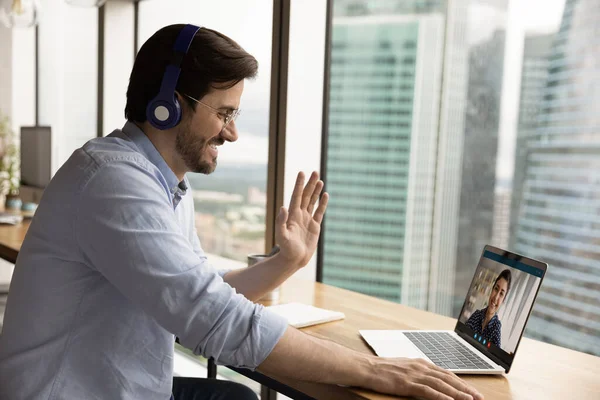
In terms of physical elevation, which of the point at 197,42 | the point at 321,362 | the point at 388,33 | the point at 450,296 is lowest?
the point at 450,296

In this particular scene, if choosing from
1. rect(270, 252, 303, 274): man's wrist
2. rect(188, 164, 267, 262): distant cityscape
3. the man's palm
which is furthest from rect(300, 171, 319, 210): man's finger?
rect(188, 164, 267, 262): distant cityscape

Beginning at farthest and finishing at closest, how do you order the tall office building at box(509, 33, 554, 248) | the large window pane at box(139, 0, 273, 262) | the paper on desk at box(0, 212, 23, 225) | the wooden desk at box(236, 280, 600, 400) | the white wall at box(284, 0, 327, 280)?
the paper on desk at box(0, 212, 23, 225), the large window pane at box(139, 0, 273, 262), the white wall at box(284, 0, 327, 280), the tall office building at box(509, 33, 554, 248), the wooden desk at box(236, 280, 600, 400)

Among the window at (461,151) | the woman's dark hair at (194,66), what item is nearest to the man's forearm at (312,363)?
the woman's dark hair at (194,66)

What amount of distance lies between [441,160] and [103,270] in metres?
1.68

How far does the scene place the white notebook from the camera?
1.61m

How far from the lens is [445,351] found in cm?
139

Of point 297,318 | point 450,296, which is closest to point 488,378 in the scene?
point 297,318

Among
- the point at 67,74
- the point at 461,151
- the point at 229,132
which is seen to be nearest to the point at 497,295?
the point at 229,132

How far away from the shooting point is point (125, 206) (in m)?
1.09

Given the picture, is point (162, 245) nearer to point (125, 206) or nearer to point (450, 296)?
point (125, 206)

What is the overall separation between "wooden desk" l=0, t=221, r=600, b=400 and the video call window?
0.09 m

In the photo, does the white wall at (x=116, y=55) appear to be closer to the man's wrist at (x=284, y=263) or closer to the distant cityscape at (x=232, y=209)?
Answer: the distant cityscape at (x=232, y=209)

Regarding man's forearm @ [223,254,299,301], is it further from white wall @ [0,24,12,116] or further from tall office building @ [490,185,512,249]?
white wall @ [0,24,12,116]

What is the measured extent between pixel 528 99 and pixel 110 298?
5.31 feet
